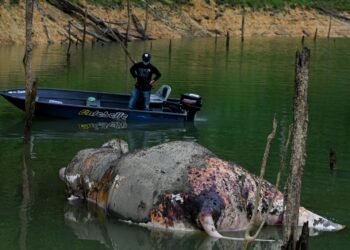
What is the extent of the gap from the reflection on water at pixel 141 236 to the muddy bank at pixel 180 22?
3706 cm

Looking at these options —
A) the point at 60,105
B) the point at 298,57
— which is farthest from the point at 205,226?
the point at 60,105

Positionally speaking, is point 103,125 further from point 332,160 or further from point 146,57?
point 332,160

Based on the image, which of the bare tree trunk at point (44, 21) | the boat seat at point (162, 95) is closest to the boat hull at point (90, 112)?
the boat seat at point (162, 95)

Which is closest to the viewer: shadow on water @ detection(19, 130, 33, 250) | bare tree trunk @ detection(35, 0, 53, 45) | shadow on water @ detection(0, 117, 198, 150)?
shadow on water @ detection(19, 130, 33, 250)

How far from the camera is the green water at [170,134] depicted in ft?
37.4

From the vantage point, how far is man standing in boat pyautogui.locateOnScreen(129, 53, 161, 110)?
66.2ft

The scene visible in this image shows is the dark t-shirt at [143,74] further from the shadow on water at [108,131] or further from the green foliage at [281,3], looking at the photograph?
the green foliage at [281,3]

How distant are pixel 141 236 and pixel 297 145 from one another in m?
3.39

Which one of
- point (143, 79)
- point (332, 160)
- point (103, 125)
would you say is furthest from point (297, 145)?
point (103, 125)

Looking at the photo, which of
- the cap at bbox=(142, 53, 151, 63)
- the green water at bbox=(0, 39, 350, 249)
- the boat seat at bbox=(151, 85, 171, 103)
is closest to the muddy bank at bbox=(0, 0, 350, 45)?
the green water at bbox=(0, 39, 350, 249)

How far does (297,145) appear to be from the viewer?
8.88m

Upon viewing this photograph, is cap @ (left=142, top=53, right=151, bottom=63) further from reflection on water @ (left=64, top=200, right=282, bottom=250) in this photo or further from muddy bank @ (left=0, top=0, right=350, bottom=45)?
muddy bank @ (left=0, top=0, right=350, bottom=45)

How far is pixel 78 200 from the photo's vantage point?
13.0m

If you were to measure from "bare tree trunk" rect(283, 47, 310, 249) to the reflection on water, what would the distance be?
2.16 m
